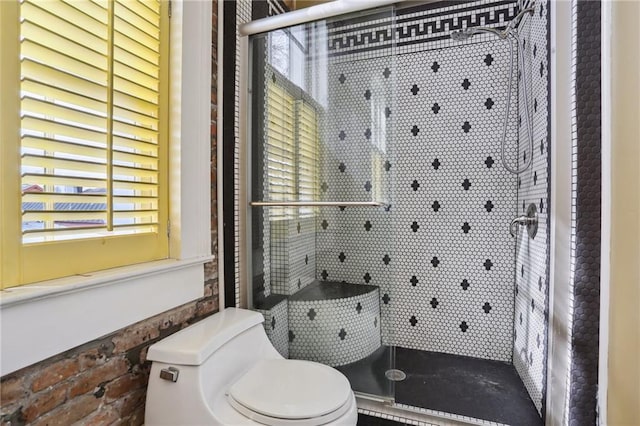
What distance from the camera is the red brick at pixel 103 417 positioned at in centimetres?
105

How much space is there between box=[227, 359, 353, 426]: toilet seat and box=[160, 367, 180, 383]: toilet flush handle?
0.65 ft

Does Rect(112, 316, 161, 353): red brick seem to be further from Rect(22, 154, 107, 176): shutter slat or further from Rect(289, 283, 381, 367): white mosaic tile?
Rect(289, 283, 381, 367): white mosaic tile

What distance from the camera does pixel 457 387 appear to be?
71.4 inches

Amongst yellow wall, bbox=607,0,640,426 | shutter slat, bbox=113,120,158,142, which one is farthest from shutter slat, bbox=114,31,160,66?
yellow wall, bbox=607,0,640,426

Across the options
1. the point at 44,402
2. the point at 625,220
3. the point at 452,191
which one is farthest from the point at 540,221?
the point at 44,402

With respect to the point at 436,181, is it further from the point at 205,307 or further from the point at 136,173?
the point at 136,173

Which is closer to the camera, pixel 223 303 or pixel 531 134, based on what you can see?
pixel 223 303

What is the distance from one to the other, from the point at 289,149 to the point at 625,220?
4.57 feet

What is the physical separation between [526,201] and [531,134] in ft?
1.19

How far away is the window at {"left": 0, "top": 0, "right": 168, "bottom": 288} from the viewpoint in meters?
0.90

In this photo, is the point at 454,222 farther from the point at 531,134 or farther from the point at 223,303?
Answer: the point at 223,303

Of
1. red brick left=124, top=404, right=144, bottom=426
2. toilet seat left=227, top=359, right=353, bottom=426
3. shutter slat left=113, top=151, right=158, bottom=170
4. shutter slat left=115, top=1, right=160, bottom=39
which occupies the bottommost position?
red brick left=124, top=404, right=144, bottom=426

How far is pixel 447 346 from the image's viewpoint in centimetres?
226

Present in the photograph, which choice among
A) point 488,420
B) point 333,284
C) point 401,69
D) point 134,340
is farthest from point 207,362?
point 401,69
